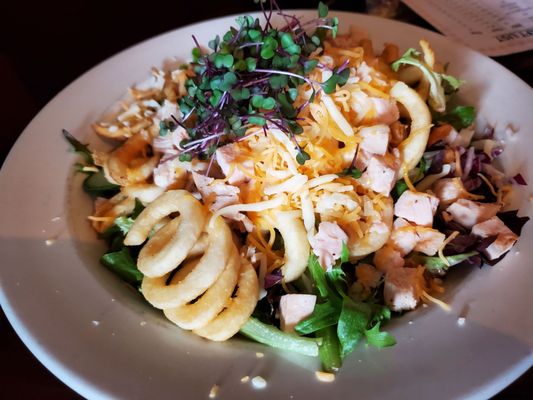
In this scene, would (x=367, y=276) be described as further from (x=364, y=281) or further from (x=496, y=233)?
(x=496, y=233)

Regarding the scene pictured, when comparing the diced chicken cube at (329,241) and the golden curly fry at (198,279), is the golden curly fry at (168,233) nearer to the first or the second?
the golden curly fry at (198,279)

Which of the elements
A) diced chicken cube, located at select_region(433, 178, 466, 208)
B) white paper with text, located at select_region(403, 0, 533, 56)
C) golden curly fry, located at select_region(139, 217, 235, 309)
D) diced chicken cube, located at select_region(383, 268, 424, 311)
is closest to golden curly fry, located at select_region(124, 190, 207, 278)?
golden curly fry, located at select_region(139, 217, 235, 309)

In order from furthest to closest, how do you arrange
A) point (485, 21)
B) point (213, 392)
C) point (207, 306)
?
1. point (485, 21)
2. point (207, 306)
3. point (213, 392)

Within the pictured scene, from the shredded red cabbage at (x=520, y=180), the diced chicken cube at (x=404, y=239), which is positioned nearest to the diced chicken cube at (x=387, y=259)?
the diced chicken cube at (x=404, y=239)

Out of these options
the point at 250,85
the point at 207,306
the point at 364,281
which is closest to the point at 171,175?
the point at 250,85

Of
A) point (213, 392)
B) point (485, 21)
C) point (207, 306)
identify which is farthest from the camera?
point (485, 21)

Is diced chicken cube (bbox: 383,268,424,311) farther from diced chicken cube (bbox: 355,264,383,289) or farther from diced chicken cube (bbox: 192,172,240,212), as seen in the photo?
diced chicken cube (bbox: 192,172,240,212)
